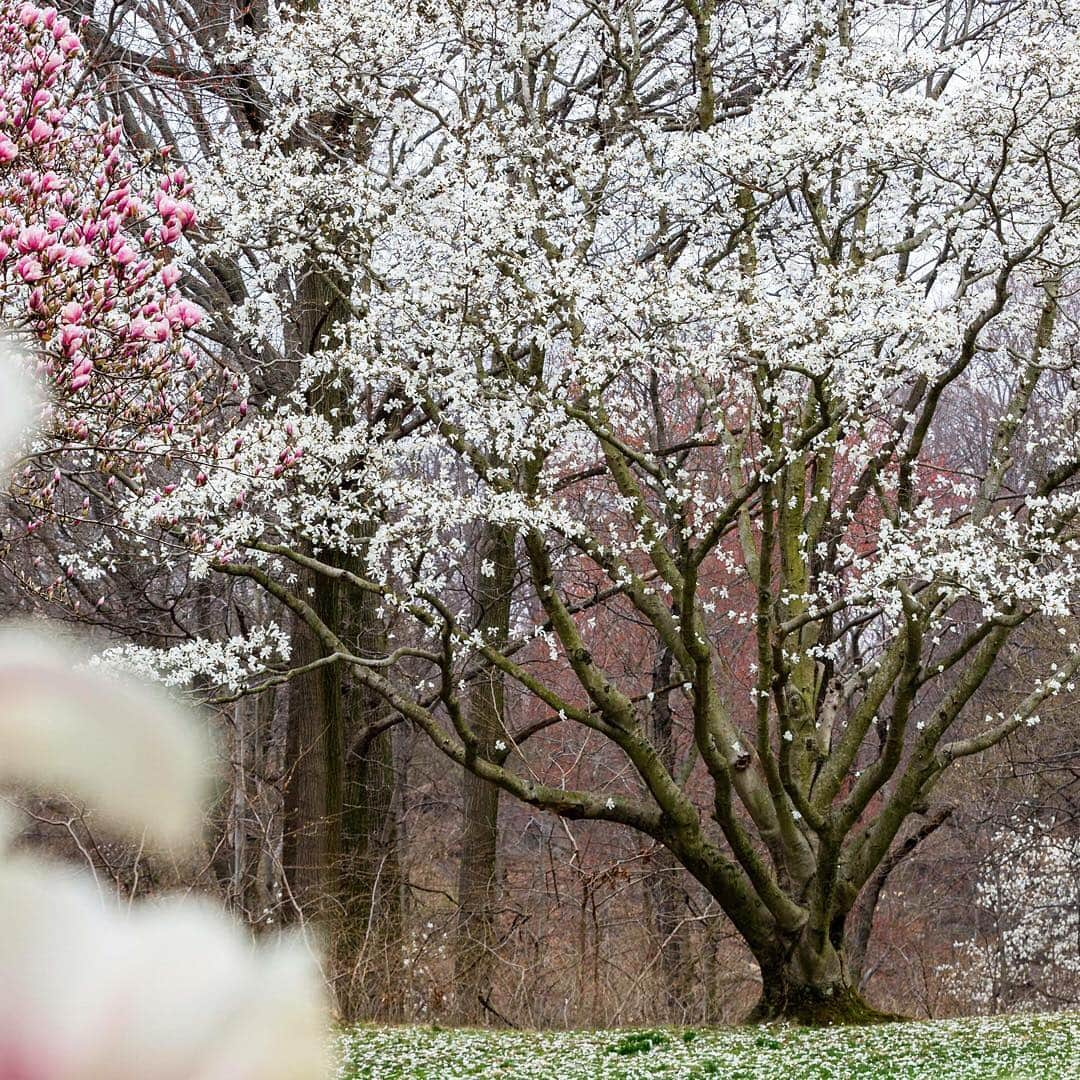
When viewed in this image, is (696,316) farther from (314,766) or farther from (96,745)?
(96,745)

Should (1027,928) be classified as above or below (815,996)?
above

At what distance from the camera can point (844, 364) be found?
9789mm

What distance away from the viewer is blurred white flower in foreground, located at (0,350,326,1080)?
0.76 feet

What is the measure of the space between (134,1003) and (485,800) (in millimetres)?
15591

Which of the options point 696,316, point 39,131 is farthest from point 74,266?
point 696,316

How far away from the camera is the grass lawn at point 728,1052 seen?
8469 millimetres

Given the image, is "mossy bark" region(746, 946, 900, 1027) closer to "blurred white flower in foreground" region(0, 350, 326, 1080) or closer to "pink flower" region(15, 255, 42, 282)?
"pink flower" region(15, 255, 42, 282)

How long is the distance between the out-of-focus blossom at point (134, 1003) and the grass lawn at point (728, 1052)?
804 centimetres

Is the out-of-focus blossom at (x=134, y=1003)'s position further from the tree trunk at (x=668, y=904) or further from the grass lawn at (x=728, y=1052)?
the tree trunk at (x=668, y=904)

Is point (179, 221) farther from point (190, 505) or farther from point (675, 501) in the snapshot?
point (675, 501)

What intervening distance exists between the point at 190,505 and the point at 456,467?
20.4 ft

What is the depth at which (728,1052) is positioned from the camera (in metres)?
9.52

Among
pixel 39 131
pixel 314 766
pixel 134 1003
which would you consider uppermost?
pixel 39 131

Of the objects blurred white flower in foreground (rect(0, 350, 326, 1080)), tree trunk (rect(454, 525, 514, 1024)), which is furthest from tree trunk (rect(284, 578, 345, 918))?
blurred white flower in foreground (rect(0, 350, 326, 1080))
